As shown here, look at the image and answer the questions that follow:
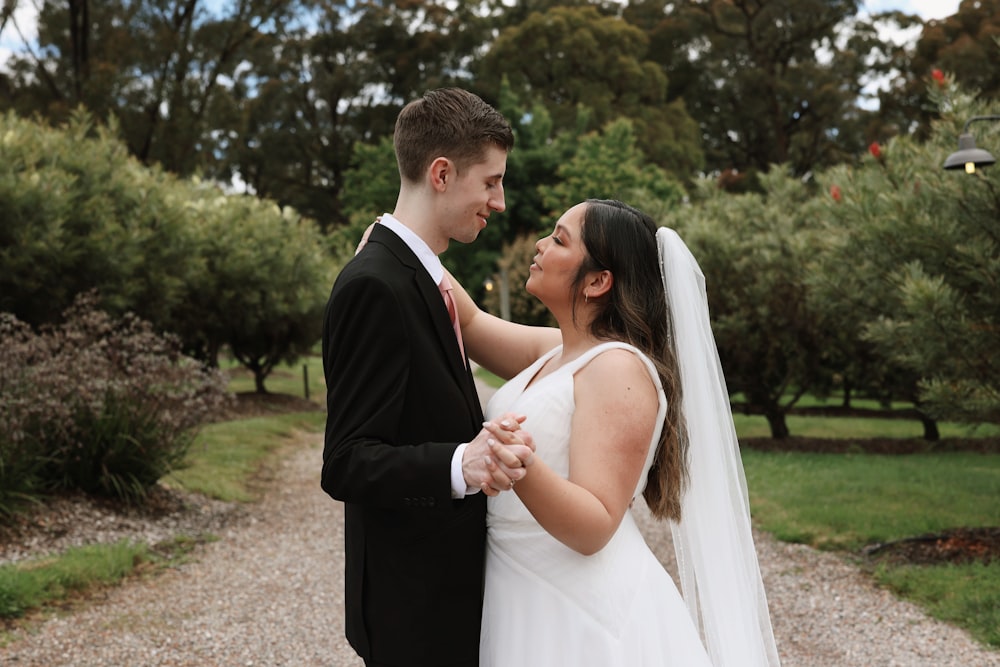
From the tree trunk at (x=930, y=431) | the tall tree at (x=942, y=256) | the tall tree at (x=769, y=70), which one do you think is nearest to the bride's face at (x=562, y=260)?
the tall tree at (x=942, y=256)

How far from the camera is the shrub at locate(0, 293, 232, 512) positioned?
758 cm

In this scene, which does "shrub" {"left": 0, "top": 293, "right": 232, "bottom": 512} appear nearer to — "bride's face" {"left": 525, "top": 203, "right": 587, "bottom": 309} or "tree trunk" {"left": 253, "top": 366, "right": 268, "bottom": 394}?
"bride's face" {"left": 525, "top": 203, "right": 587, "bottom": 309}

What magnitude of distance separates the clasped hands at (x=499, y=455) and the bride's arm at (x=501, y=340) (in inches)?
44.3

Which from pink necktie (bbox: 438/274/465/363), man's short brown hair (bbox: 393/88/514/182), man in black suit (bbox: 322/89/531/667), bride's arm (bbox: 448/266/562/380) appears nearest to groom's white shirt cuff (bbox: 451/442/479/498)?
man in black suit (bbox: 322/89/531/667)

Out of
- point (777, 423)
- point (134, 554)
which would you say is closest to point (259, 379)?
point (777, 423)

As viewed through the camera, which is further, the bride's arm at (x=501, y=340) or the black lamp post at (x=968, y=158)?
the black lamp post at (x=968, y=158)

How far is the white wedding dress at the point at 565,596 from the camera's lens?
2.48 m

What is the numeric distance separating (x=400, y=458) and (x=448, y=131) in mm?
867

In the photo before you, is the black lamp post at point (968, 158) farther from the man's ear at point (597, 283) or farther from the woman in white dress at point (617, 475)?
the man's ear at point (597, 283)

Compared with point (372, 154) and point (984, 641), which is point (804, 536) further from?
point (372, 154)

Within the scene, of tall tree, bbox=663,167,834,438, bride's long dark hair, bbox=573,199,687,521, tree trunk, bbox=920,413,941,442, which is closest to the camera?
bride's long dark hair, bbox=573,199,687,521

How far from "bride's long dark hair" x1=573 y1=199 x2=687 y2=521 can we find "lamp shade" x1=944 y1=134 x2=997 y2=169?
191 inches

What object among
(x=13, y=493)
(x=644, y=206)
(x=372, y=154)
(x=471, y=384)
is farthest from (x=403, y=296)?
(x=372, y=154)

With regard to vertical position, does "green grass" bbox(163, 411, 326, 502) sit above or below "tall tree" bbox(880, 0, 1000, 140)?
below
